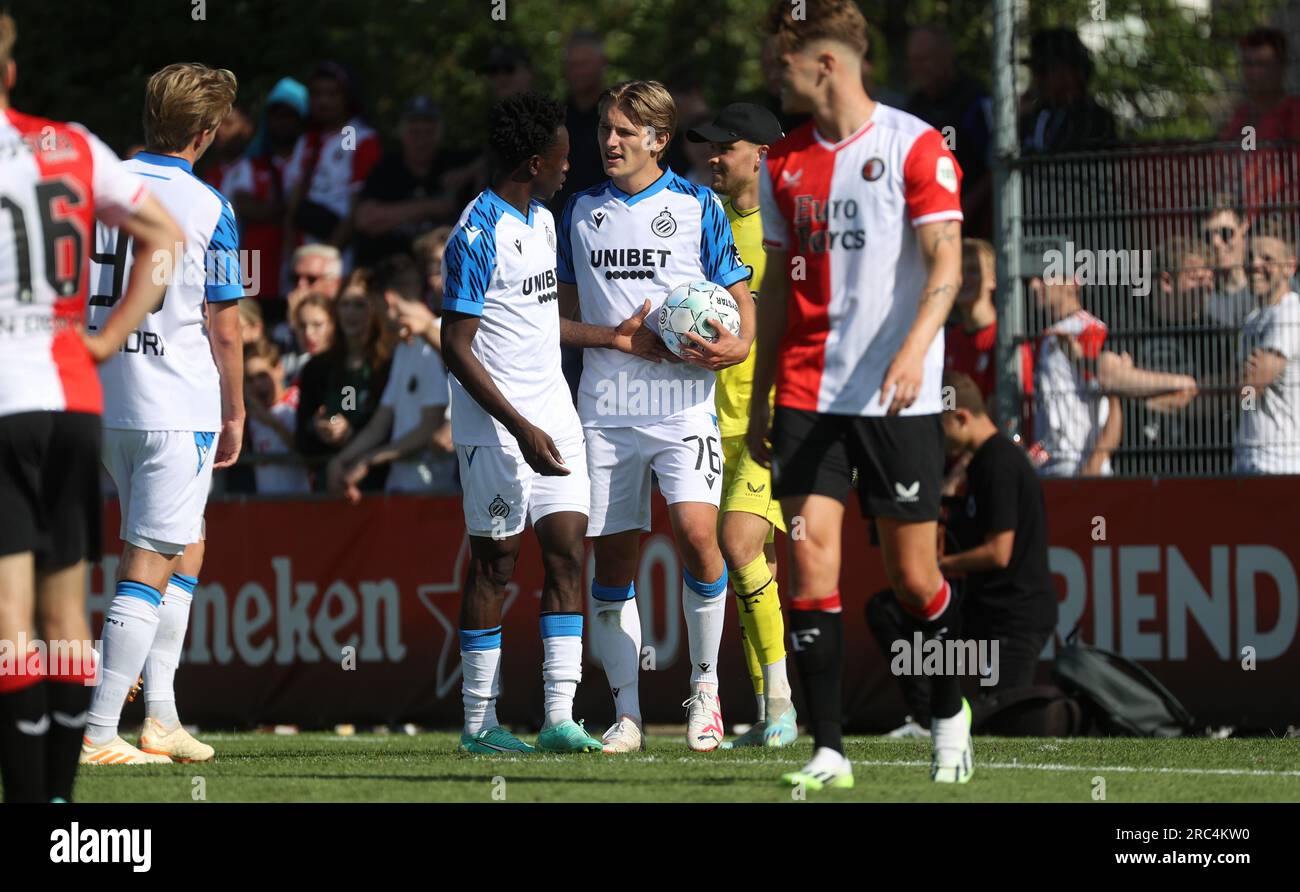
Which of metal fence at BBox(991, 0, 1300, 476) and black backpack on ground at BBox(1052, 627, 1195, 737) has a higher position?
metal fence at BBox(991, 0, 1300, 476)

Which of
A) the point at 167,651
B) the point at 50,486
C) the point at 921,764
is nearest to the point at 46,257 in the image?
the point at 50,486

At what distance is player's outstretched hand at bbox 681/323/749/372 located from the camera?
916cm

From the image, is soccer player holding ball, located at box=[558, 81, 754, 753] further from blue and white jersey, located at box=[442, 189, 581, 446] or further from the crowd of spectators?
the crowd of spectators

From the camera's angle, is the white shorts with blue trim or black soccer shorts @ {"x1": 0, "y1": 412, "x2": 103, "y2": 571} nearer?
black soccer shorts @ {"x1": 0, "y1": 412, "x2": 103, "y2": 571}

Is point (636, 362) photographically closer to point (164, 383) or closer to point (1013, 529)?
point (164, 383)

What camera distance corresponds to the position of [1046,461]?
12.5 meters

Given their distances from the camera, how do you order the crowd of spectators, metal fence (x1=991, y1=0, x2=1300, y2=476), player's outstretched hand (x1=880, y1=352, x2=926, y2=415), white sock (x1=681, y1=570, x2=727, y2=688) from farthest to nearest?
the crowd of spectators
metal fence (x1=991, y1=0, x2=1300, y2=476)
white sock (x1=681, y1=570, x2=727, y2=688)
player's outstretched hand (x1=880, y1=352, x2=926, y2=415)

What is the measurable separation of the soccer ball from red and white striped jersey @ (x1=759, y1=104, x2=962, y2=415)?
5.70 ft

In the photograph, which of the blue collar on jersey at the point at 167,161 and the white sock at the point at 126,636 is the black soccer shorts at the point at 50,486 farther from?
the blue collar on jersey at the point at 167,161

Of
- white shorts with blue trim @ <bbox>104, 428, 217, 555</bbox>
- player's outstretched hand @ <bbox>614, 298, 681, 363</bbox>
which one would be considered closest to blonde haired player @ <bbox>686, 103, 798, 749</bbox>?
player's outstretched hand @ <bbox>614, 298, 681, 363</bbox>

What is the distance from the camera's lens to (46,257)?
603 cm

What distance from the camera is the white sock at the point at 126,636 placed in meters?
8.65

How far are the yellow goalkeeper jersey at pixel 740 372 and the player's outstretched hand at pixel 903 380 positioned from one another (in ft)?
9.80

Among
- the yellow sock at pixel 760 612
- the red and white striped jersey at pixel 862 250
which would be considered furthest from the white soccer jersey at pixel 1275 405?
the red and white striped jersey at pixel 862 250
